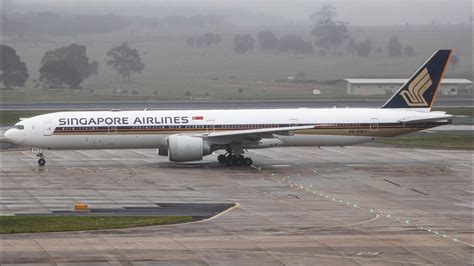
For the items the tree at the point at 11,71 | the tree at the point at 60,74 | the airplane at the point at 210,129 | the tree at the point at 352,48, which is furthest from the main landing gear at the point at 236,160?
the tree at the point at 352,48

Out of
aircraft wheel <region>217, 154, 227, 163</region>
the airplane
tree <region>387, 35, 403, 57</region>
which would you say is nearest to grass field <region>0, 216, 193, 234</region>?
the airplane

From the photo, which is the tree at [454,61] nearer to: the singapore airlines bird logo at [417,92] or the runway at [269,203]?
the runway at [269,203]

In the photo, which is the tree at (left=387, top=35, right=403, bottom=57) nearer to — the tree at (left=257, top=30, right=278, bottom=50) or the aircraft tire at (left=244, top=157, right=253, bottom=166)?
the tree at (left=257, top=30, right=278, bottom=50)

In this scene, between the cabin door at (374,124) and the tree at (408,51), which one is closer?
the cabin door at (374,124)

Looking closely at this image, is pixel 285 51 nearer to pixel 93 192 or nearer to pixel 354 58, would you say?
pixel 354 58

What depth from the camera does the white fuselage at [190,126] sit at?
51.8 m

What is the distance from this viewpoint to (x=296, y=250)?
2931 centimetres

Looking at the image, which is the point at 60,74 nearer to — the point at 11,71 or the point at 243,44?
the point at 11,71

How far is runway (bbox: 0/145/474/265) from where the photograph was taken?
94.4ft

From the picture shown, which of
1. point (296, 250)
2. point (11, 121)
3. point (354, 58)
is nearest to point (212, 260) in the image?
point (296, 250)

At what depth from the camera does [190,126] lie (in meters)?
52.4

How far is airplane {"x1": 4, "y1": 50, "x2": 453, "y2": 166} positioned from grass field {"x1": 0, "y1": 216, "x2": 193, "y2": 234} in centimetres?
1553

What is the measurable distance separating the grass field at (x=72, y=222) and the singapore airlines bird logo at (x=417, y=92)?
24162 mm

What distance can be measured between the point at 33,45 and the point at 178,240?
139 m
